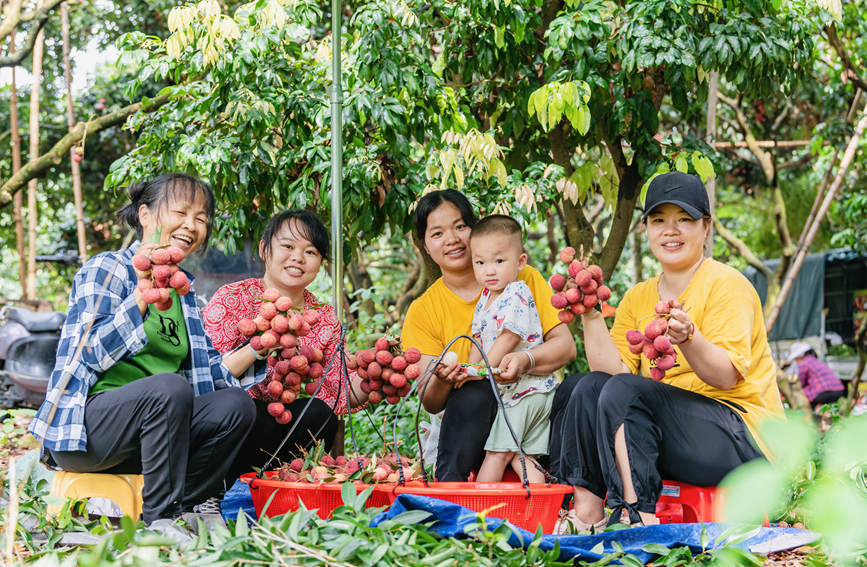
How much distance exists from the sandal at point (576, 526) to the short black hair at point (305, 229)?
112 centimetres

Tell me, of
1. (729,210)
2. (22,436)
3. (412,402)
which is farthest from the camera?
(729,210)

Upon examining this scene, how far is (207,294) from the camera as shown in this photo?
6.57 m

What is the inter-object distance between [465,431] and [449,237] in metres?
0.66

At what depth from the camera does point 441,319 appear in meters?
2.62

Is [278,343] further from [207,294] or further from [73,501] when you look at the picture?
[207,294]

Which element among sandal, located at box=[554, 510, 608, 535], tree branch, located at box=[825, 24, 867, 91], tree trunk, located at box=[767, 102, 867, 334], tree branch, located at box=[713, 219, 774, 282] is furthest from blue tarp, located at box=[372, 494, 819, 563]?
tree branch, located at box=[713, 219, 774, 282]

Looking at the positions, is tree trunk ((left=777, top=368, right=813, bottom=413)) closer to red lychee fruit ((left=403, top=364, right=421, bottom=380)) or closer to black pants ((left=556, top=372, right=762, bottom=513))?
black pants ((left=556, top=372, right=762, bottom=513))

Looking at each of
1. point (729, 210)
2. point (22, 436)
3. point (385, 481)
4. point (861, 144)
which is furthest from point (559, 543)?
point (729, 210)

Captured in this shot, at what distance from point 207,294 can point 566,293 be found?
508 centimetres

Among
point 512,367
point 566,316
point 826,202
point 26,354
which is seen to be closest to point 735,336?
point 566,316

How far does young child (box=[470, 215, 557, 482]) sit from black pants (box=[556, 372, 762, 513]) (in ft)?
0.91

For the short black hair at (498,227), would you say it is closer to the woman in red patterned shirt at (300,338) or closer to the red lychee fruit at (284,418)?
the woman in red patterned shirt at (300,338)

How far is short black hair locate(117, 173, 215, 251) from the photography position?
2240mm

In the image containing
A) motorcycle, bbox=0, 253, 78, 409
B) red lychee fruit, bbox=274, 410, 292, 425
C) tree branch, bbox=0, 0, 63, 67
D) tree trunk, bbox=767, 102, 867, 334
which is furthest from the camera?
motorcycle, bbox=0, 253, 78, 409
